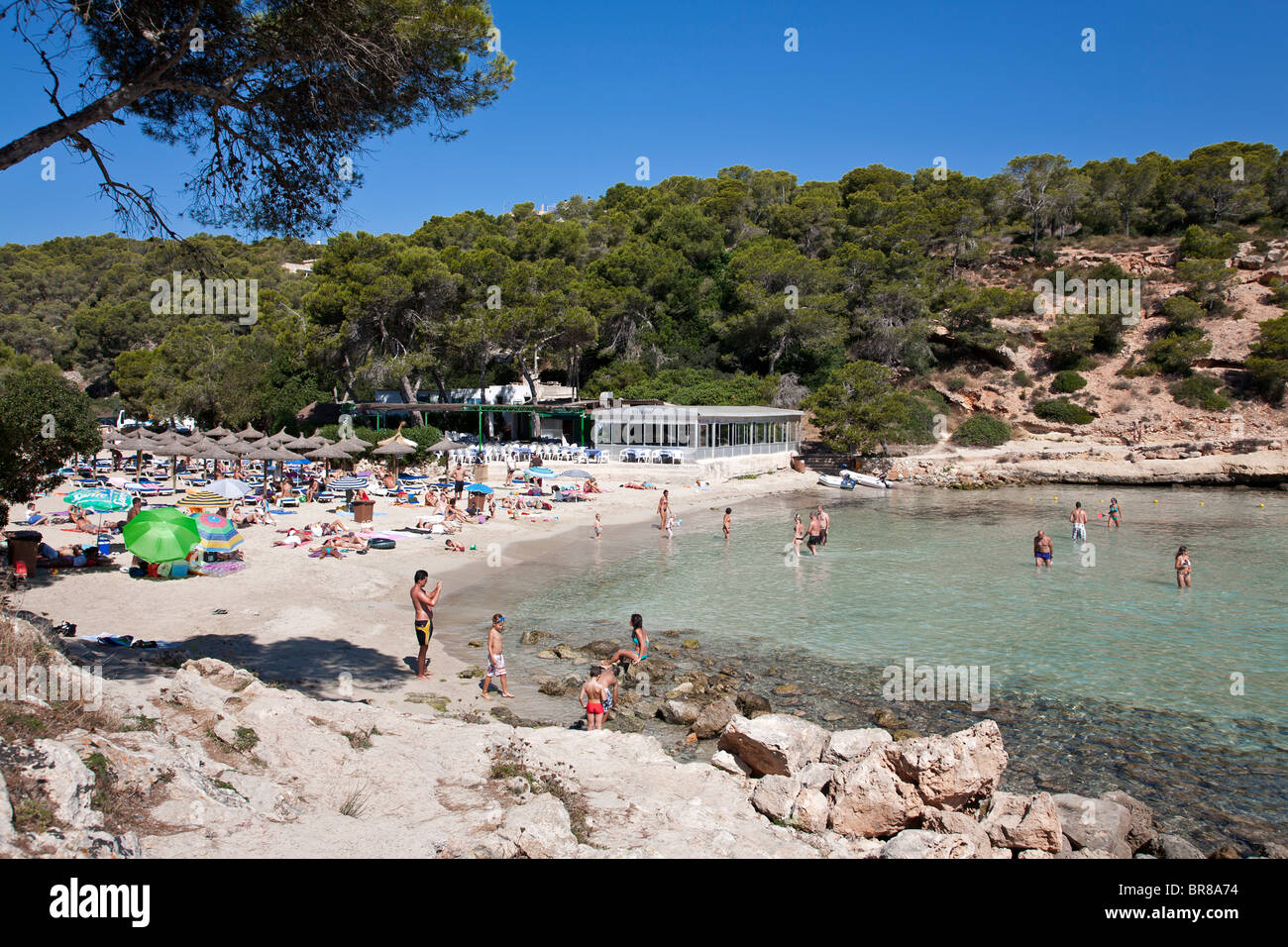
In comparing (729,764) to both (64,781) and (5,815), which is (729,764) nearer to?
(64,781)

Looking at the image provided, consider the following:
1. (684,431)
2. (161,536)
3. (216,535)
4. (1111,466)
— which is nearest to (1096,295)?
(1111,466)

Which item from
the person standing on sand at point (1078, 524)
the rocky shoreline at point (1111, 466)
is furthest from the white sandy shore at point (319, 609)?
the rocky shoreline at point (1111, 466)

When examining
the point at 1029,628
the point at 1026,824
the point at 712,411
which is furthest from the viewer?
the point at 712,411

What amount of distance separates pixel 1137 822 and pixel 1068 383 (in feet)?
163

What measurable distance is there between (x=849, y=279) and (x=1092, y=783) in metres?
48.3

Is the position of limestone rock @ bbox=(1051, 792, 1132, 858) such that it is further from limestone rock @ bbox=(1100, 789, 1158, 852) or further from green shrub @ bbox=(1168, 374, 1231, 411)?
green shrub @ bbox=(1168, 374, 1231, 411)

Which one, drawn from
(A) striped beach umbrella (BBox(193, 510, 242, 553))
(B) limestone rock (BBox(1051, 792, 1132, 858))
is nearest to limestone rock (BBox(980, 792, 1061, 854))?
(B) limestone rock (BBox(1051, 792, 1132, 858))

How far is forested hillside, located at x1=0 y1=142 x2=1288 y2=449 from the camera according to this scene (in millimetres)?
40156

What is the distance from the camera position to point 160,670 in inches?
327

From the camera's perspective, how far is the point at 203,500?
19.9 meters

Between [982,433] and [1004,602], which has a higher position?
[982,433]

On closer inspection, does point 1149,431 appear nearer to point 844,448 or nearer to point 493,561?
point 844,448

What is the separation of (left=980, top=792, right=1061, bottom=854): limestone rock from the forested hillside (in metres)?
34.8
